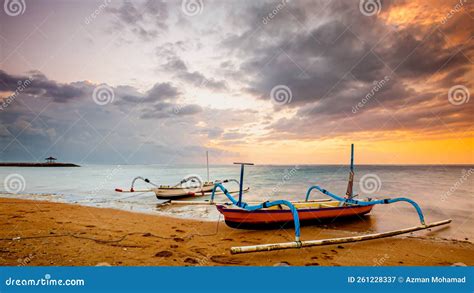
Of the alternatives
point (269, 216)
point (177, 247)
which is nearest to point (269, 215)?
point (269, 216)

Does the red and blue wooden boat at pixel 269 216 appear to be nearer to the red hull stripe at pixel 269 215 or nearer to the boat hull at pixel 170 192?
the red hull stripe at pixel 269 215

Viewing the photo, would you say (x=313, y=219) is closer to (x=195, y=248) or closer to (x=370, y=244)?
(x=370, y=244)

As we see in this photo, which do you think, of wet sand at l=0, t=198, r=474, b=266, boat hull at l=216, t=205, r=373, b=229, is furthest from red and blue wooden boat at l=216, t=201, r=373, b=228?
wet sand at l=0, t=198, r=474, b=266

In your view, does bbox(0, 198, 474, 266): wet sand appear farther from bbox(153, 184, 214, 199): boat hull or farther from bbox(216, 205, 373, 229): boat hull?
bbox(153, 184, 214, 199): boat hull

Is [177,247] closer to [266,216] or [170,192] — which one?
[266,216]

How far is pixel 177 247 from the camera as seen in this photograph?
22.1ft

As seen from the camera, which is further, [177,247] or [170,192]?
[170,192]

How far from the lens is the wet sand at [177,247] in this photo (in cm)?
565

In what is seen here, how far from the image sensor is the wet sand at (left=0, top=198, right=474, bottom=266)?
565 centimetres

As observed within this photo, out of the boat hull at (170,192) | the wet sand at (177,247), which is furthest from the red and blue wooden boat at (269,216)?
the boat hull at (170,192)

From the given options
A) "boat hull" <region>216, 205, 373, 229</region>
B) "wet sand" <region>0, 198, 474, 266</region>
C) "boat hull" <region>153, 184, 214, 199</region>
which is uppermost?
"boat hull" <region>153, 184, 214, 199</region>

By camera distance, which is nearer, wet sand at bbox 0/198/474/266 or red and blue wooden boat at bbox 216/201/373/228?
wet sand at bbox 0/198/474/266

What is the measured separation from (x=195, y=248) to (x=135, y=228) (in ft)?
11.4

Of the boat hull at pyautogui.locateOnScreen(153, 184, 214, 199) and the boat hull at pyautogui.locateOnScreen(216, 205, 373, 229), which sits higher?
the boat hull at pyautogui.locateOnScreen(153, 184, 214, 199)
